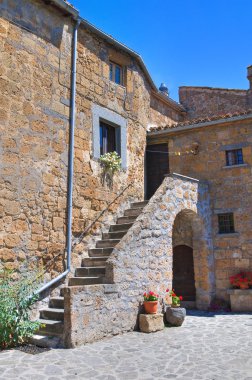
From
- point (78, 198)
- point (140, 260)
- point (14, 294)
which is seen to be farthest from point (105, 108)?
point (14, 294)

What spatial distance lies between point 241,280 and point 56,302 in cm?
520

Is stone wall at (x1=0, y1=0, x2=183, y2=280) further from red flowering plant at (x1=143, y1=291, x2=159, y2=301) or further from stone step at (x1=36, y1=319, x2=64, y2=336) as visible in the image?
red flowering plant at (x1=143, y1=291, x2=159, y2=301)

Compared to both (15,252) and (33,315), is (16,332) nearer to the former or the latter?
(33,315)

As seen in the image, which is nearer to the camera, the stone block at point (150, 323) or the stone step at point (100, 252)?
the stone block at point (150, 323)

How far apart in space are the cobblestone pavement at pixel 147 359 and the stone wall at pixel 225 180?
3465 millimetres

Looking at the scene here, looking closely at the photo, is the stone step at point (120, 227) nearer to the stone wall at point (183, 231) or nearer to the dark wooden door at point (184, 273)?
the stone wall at point (183, 231)

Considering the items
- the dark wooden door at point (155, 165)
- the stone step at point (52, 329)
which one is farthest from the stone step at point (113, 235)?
the dark wooden door at point (155, 165)

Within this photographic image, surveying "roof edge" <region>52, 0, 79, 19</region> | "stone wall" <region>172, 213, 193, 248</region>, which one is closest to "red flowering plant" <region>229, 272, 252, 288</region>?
"stone wall" <region>172, 213, 193, 248</region>

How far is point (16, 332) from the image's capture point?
227 inches

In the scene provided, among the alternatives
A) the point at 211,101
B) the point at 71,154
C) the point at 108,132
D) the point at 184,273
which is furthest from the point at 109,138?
the point at 211,101

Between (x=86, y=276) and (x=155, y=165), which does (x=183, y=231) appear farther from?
(x=86, y=276)

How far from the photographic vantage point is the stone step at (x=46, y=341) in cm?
586

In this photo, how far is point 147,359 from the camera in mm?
5141

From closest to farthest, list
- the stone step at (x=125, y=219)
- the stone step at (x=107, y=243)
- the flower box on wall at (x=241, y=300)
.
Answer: the stone step at (x=107, y=243), the stone step at (x=125, y=219), the flower box on wall at (x=241, y=300)
